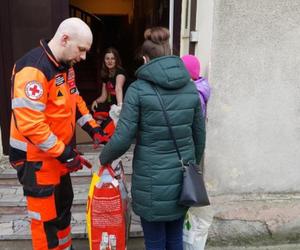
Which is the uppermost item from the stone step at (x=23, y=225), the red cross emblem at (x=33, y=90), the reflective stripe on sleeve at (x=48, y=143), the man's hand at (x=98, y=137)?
the red cross emblem at (x=33, y=90)

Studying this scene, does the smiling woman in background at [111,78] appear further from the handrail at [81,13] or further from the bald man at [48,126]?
the handrail at [81,13]

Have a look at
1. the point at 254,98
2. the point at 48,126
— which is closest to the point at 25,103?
the point at 48,126

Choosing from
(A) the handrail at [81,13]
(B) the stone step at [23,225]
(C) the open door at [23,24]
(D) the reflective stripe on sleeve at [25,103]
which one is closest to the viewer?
(D) the reflective stripe on sleeve at [25,103]

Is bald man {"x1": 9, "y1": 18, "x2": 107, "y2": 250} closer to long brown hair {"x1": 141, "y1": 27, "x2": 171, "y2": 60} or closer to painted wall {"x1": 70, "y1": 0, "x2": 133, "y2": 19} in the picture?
long brown hair {"x1": 141, "y1": 27, "x2": 171, "y2": 60}

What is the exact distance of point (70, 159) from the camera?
7.34 feet

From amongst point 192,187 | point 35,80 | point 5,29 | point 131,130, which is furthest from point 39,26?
point 192,187

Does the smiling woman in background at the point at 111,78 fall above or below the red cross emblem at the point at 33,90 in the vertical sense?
below

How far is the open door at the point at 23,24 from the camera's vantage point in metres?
3.43

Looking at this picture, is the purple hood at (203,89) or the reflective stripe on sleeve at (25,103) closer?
the reflective stripe on sleeve at (25,103)

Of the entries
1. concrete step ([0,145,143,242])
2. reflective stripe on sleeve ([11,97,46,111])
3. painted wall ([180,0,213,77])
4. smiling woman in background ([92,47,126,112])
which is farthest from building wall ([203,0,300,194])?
reflective stripe on sleeve ([11,97,46,111])

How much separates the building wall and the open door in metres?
1.38

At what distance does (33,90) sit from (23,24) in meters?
1.69

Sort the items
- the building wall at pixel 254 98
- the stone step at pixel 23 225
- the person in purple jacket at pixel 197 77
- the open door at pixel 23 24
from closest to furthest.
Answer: the person in purple jacket at pixel 197 77 → the building wall at pixel 254 98 → the stone step at pixel 23 225 → the open door at pixel 23 24

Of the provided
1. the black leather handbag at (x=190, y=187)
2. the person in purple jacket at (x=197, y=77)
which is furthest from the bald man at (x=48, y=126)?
the person in purple jacket at (x=197, y=77)
